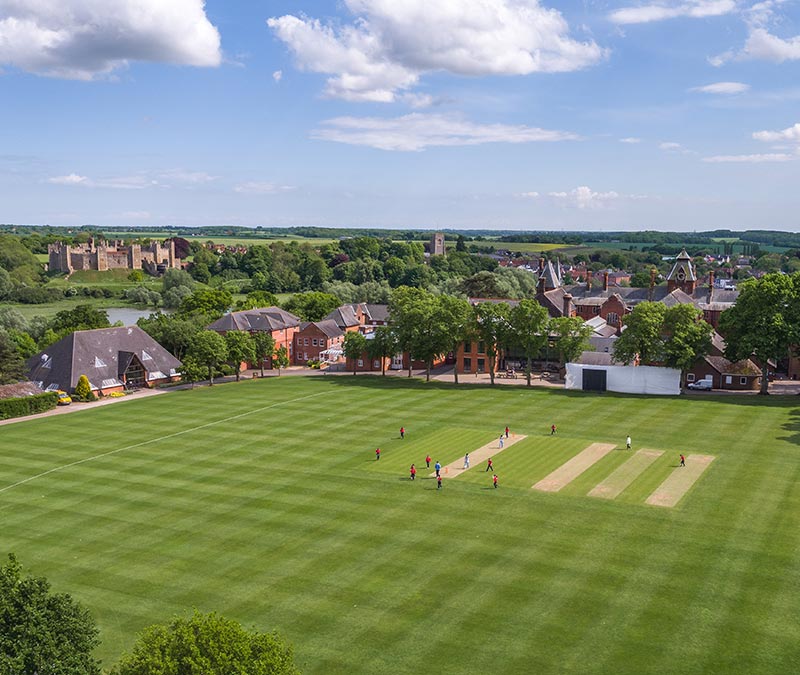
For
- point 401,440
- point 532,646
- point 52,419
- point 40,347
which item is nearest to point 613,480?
point 401,440

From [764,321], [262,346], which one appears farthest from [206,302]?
[764,321]

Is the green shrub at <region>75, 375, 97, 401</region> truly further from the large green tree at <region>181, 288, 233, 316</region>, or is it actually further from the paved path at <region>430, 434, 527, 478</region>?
the paved path at <region>430, 434, 527, 478</region>

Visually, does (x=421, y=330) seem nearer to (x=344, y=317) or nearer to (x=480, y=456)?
(x=344, y=317)

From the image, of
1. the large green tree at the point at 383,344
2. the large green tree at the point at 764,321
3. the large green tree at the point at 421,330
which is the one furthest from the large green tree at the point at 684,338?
the large green tree at the point at 383,344

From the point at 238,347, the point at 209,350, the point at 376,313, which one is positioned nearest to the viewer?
the point at 209,350

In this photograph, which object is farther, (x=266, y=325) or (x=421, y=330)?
(x=266, y=325)

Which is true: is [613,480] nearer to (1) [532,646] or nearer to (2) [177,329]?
(1) [532,646]

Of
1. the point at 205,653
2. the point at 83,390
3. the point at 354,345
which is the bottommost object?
the point at 83,390
